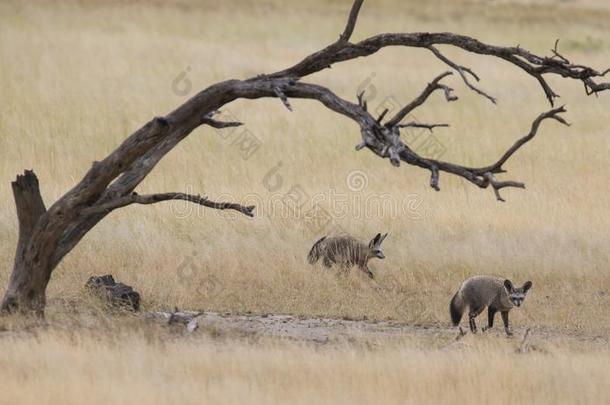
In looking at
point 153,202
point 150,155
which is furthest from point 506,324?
point 150,155

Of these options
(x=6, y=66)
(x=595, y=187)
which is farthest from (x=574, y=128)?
(x=6, y=66)

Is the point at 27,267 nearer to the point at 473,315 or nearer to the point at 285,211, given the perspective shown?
the point at 473,315

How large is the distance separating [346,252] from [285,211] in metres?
3.81

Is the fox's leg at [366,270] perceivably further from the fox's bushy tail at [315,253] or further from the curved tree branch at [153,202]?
the curved tree branch at [153,202]

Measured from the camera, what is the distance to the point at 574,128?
30.4 meters

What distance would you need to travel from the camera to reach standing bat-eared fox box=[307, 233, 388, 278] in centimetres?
1861

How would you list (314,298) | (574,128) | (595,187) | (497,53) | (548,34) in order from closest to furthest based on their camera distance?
(497,53)
(314,298)
(595,187)
(574,128)
(548,34)

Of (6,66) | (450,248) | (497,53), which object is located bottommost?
(450,248)

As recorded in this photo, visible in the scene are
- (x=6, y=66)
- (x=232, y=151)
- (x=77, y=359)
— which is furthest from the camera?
(x=6, y=66)

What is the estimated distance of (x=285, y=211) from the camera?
2239cm

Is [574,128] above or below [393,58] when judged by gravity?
below

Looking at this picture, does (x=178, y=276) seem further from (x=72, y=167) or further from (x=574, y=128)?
(x=574, y=128)

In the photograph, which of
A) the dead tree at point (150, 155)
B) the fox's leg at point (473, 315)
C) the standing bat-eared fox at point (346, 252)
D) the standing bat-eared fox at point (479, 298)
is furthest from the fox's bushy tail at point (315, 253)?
the dead tree at point (150, 155)

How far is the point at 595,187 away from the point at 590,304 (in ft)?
25.2
